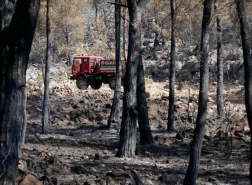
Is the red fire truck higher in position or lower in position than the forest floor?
higher

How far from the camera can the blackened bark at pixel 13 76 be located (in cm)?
722

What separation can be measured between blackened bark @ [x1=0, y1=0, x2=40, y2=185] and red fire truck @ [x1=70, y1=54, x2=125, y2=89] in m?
24.9

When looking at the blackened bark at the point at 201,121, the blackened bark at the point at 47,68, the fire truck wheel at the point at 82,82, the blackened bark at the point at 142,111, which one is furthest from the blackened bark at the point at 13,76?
the fire truck wheel at the point at 82,82

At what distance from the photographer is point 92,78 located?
3306 cm

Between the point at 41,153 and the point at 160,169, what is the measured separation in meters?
2.87

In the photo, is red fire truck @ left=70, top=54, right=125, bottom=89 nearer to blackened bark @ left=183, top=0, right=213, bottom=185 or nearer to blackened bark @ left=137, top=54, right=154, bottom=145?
blackened bark @ left=137, top=54, right=154, bottom=145

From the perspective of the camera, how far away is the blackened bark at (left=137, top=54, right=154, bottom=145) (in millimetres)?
14289

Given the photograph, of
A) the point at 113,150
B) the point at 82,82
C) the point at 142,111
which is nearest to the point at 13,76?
the point at 113,150

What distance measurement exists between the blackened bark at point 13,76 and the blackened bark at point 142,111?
6.96m

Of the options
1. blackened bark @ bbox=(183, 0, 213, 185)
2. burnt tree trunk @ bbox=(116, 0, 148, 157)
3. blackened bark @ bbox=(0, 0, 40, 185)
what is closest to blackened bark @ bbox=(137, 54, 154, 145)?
burnt tree trunk @ bbox=(116, 0, 148, 157)

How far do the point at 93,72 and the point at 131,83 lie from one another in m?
21.2

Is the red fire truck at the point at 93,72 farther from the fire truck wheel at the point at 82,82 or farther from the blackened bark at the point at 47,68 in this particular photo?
the blackened bark at the point at 47,68

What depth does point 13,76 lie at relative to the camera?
728 cm

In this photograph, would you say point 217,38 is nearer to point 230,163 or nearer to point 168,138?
point 168,138
